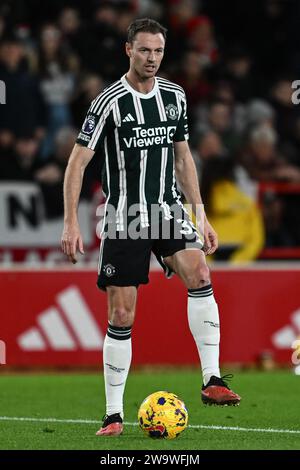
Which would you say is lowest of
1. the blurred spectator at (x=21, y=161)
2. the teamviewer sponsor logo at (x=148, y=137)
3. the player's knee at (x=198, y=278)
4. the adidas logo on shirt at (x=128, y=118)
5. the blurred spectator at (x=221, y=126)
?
the player's knee at (x=198, y=278)

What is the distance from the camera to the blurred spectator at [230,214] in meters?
13.6

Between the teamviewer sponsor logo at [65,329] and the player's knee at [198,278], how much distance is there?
15.0 feet

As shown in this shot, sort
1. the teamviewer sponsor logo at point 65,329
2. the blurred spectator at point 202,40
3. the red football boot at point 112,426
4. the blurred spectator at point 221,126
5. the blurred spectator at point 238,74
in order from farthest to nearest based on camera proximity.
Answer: the blurred spectator at point 202,40, the blurred spectator at point 238,74, the blurred spectator at point 221,126, the teamviewer sponsor logo at point 65,329, the red football boot at point 112,426

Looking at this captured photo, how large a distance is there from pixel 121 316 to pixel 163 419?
0.71 m

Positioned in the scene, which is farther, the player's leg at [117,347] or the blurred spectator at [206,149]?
the blurred spectator at [206,149]

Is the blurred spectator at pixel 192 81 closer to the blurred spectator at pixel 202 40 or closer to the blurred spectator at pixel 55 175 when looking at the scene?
the blurred spectator at pixel 202 40

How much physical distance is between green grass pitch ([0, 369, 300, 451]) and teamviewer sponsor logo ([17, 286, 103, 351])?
31cm

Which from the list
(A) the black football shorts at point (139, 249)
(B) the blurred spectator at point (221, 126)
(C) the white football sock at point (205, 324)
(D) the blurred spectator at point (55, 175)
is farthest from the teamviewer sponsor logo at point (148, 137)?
(B) the blurred spectator at point (221, 126)

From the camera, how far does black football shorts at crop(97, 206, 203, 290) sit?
7.86 metres

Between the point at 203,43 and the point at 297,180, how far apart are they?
3258mm

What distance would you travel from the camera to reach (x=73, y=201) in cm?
780

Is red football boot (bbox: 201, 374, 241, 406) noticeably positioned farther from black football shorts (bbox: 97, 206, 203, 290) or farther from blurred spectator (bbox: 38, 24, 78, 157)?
blurred spectator (bbox: 38, 24, 78, 157)

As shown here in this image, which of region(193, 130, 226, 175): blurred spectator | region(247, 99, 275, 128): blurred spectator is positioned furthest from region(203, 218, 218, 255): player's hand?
region(247, 99, 275, 128): blurred spectator

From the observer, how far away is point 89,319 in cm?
1241
